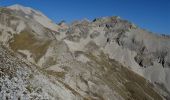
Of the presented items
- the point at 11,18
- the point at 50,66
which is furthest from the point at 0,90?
the point at 11,18

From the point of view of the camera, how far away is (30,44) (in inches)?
5389

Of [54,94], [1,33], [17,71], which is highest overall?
[1,33]

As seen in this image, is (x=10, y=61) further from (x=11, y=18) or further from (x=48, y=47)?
(x=11, y=18)

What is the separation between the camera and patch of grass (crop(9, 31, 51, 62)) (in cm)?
12757

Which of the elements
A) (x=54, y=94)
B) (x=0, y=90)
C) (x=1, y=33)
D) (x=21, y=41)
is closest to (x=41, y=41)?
(x=21, y=41)

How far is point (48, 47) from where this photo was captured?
130000mm

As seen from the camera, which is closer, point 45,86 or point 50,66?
point 45,86

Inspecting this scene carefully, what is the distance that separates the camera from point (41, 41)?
14100 cm

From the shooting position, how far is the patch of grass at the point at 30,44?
128m

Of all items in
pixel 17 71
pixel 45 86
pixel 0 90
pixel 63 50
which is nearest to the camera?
pixel 0 90

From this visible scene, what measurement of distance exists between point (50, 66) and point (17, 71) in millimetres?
68554

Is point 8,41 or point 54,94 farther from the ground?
point 8,41

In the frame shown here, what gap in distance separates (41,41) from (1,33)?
60.6ft

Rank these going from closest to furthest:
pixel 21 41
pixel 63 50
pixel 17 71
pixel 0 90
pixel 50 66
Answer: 1. pixel 0 90
2. pixel 17 71
3. pixel 50 66
4. pixel 63 50
5. pixel 21 41
